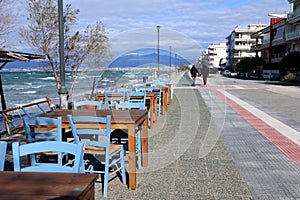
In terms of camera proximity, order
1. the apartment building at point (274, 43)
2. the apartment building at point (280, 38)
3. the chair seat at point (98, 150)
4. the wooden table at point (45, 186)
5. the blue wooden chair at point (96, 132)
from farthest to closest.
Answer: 1. the apartment building at point (274, 43)
2. the apartment building at point (280, 38)
3. the chair seat at point (98, 150)
4. the blue wooden chair at point (96, 132)
5. the wooden table at point (45, 186)

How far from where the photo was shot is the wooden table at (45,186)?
182cm

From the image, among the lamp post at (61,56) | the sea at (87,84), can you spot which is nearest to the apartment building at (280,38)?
the sea at (87,84)

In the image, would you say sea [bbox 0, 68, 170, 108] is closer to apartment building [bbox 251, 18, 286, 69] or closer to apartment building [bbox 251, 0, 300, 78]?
apartment building [bbox 251, 0, 300, 78]

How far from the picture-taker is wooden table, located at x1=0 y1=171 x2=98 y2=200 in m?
1.82

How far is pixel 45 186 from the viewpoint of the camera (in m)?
1.95

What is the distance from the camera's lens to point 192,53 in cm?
805

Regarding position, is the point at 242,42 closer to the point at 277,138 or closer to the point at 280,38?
the point at 280,38

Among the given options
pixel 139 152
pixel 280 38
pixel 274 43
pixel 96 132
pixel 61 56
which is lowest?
pixel 139 152

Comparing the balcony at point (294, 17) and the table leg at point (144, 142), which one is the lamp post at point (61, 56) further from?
the balcony at point (294, 17)

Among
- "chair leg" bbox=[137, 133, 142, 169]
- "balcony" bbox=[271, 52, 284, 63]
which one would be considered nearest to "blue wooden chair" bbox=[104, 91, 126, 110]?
"chair leg" bbox=[137, 133, 142, 169]

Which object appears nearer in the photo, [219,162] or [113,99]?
[219,162]

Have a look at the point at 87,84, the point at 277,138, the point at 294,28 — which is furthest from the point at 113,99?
the point at 294,28

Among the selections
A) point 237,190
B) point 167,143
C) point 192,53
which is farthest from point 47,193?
point 192,53

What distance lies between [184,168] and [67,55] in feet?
27.4
